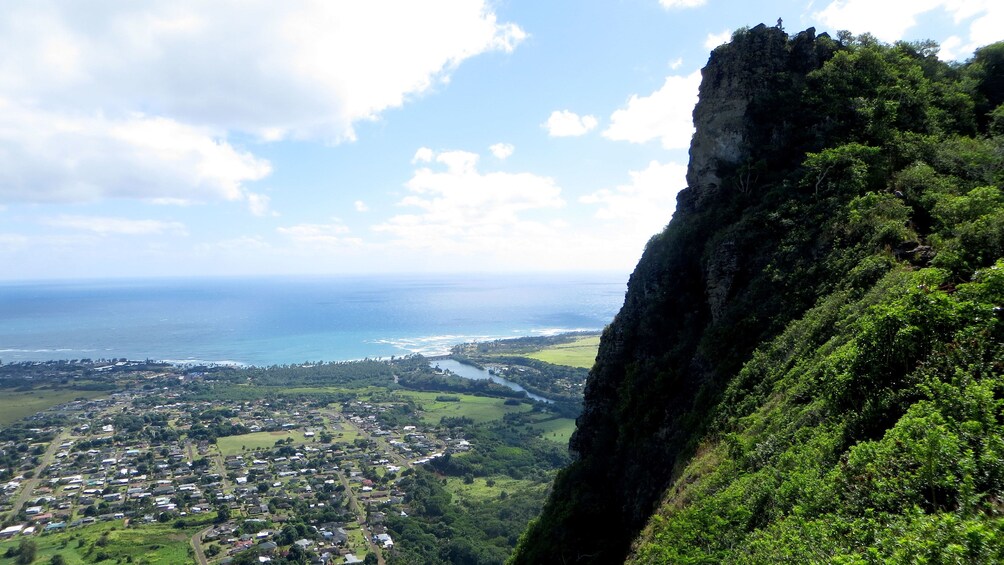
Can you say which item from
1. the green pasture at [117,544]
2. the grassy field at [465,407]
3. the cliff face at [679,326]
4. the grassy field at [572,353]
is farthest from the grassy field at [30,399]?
the cliff face at [679,326]

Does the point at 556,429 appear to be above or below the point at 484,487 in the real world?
above

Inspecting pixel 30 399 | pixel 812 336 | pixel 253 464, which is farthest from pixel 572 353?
pixel 812 336

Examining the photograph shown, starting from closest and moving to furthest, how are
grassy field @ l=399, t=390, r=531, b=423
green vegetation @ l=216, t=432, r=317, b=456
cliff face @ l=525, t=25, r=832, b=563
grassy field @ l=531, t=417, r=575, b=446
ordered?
cliff face @ l=525, t=25, r=832, b=563, green vegetation @ l=216, t=432, r=317, b=456, grassy field @ l=531, t=417, r=575, b=446, grassy field @ l=399, t=390, r=531, b=423

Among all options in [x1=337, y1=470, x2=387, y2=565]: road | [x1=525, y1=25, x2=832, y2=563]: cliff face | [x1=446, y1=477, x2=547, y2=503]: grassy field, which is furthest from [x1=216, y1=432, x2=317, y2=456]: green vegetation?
[x1=525, y1=25, x2=832, y2=563]: cliff face

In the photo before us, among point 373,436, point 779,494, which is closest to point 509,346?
point 373,436

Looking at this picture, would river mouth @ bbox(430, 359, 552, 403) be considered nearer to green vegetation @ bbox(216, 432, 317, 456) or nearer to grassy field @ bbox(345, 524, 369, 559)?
green vegetation @ bbox(216, 432, 317, 456)

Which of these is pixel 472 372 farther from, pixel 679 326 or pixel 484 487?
pixel 679 326

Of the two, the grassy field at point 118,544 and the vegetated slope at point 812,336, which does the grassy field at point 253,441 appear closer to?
the grassy field at point 118,544
